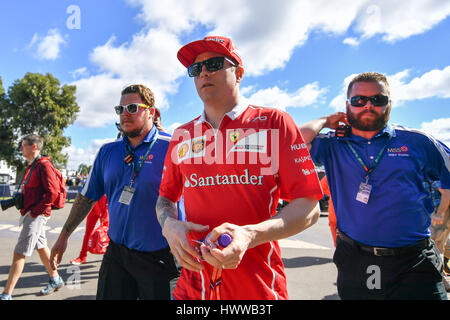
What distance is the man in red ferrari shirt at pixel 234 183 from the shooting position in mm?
1396

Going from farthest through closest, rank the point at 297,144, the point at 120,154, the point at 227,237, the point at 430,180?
the point at 120,154
the point at 430,180
the point at 297,144
the point at 227,237

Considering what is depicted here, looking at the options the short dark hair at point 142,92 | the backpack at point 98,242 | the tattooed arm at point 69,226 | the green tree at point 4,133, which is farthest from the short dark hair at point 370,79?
the green tree at point 4,133

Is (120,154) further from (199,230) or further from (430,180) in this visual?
(430,180)

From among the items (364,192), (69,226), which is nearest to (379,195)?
(364,192)

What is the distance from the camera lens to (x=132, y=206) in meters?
2.61

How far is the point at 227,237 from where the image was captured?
1.10 meters

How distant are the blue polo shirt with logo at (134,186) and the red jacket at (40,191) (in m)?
2.18

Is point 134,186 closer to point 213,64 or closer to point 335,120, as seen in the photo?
point 213,64

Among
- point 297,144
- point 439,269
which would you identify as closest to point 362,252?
point 439,269

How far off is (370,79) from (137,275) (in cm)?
266

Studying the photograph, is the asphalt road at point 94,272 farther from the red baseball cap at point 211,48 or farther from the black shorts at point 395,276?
the red baseball cap at point 211,48
